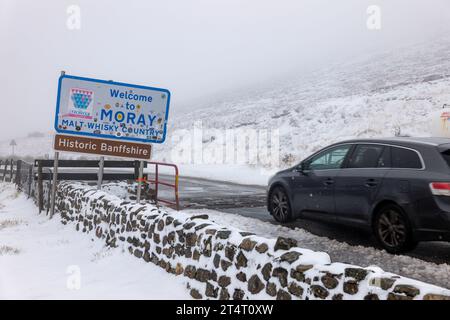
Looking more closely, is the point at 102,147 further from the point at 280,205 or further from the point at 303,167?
the point at 303,167

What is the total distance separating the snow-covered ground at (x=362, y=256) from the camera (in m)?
5.39

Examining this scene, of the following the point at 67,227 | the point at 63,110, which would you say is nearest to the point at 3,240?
the point at 67,227

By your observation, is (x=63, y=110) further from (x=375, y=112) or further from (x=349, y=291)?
(x=375, y=112)

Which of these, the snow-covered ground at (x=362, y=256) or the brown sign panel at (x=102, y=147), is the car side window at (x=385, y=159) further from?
the brown sign panel at (x=102, y=147)

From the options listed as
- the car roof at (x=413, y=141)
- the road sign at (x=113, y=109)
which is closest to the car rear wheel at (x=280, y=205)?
the car roof at (x=413, y=141)

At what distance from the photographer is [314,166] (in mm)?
7996

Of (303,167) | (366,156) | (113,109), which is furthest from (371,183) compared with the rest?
(113,109)

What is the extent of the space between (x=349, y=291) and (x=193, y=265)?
243cm

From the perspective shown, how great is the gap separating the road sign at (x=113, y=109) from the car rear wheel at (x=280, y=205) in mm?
2790

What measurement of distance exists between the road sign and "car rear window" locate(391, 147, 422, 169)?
5.11 meters

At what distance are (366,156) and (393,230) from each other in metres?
1.28

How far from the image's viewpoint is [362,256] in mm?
6258

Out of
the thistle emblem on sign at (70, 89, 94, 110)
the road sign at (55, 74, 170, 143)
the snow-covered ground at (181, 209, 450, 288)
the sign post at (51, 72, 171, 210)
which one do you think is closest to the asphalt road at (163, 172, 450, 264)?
the snow-covered ground at (181, 209, 450, 288)

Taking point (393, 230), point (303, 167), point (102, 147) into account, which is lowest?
point (393, 230)
